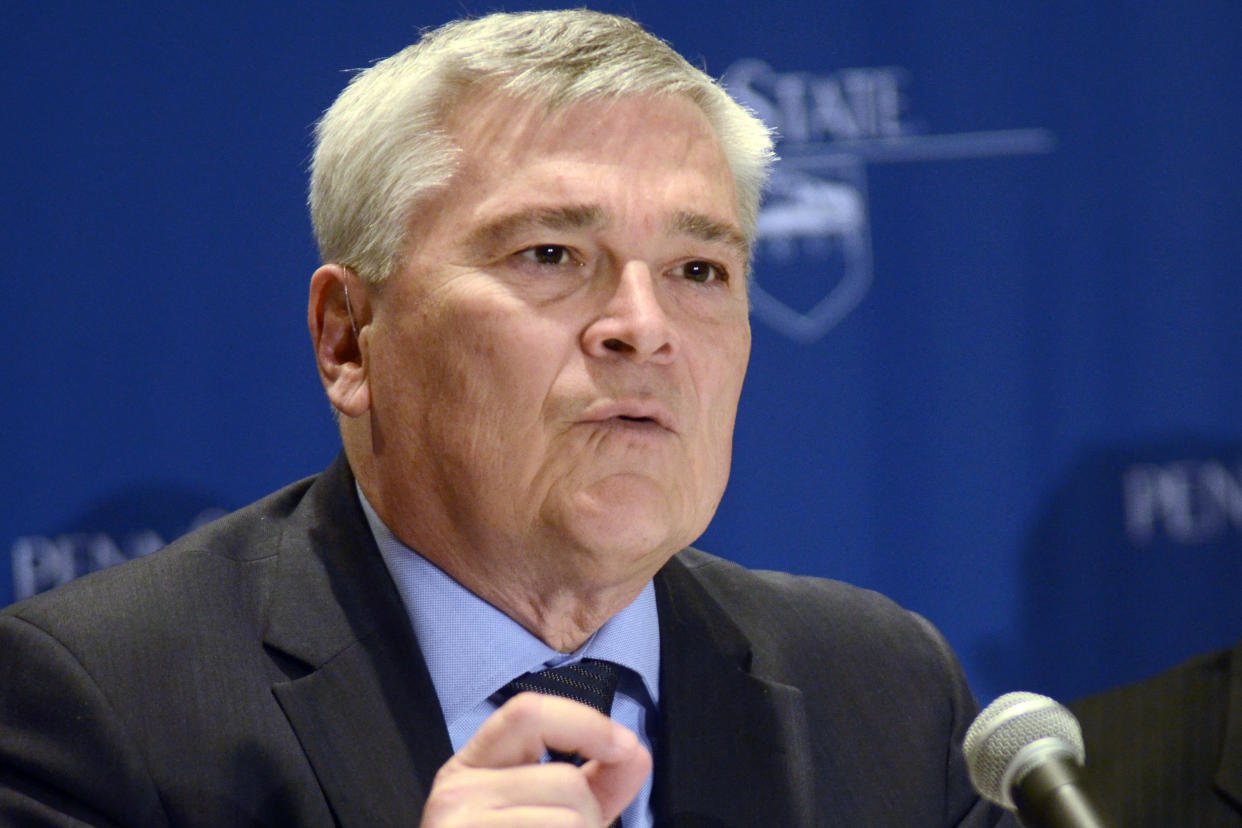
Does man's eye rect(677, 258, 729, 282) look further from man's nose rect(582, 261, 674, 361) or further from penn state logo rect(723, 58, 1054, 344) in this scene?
penn state logo rect(723, 58, 1054, 344)

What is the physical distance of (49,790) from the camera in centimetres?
137

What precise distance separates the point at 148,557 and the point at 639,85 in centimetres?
81

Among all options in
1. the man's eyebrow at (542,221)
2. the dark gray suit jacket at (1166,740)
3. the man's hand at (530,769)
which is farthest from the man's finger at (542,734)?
the dark gray suit jacket at (1166,740)

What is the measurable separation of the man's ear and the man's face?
4 centimetres

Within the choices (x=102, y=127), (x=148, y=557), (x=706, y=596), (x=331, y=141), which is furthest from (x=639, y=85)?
(x=102, y=127)

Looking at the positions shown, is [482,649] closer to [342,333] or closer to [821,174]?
[342,333]

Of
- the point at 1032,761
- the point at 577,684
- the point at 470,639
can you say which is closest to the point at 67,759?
the point at 470,639

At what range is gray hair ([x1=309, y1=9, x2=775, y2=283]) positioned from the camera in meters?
1.57

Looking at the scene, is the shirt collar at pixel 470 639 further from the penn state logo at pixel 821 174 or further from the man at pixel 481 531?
the penn state logo at pixel 821 174

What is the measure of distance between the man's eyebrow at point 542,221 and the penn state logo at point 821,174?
93 centimetres

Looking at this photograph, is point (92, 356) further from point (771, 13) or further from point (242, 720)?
point (771, 13)

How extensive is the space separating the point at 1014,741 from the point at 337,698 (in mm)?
722

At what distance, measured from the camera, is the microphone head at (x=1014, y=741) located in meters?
1.08

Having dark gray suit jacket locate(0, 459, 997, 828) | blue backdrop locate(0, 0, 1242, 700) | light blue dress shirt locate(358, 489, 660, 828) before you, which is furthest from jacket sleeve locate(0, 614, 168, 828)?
blue backdrop locate(0, 0, 1242, 700)
